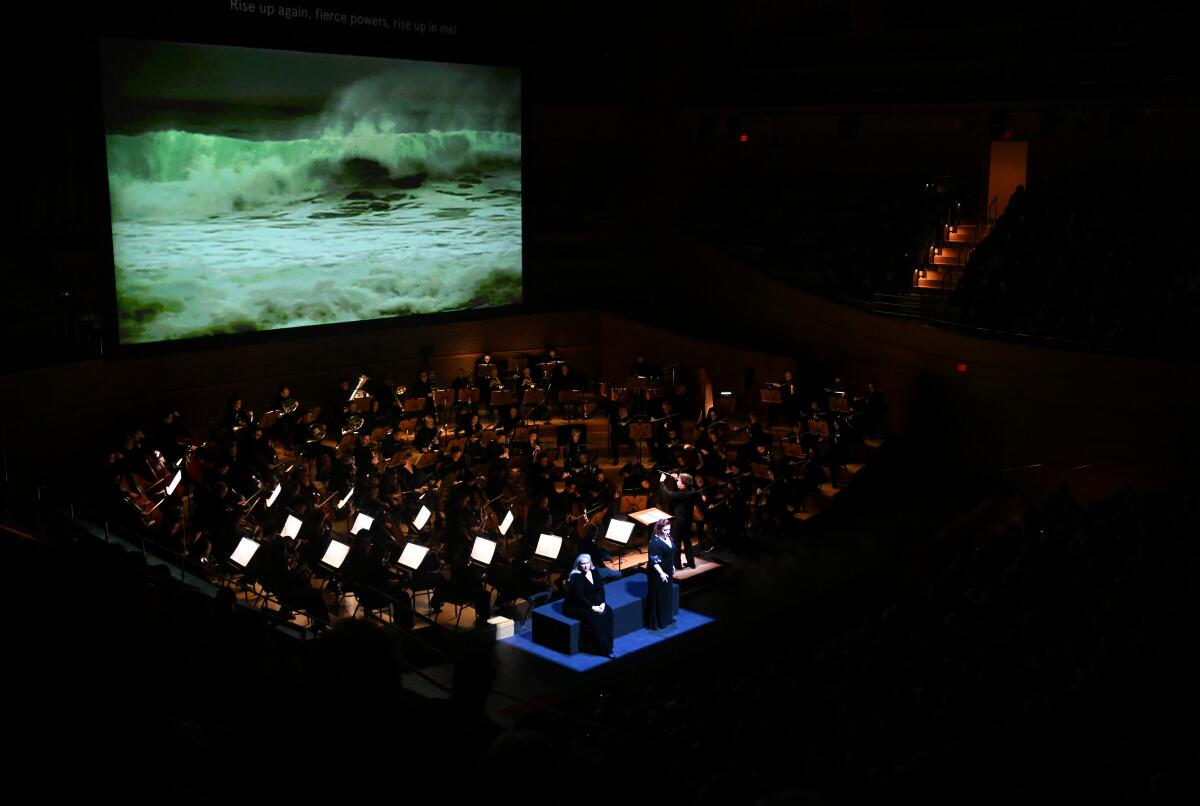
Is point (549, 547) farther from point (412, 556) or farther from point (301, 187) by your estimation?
point (301, 187)

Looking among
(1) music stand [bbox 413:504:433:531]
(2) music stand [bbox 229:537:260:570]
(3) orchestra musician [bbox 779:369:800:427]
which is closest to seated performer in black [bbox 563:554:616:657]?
(1) music stand [bbox 413:504:433:531]

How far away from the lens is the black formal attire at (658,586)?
1387 centimetres

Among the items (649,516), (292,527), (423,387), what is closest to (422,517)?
(292,527)

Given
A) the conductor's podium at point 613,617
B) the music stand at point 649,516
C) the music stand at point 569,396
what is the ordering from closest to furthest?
the conductor's podium at point 613,617
the music stand at point 649,516
the music stand at point 569,396

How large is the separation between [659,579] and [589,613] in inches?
44.9

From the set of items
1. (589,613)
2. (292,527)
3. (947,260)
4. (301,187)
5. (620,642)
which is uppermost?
(301,187)

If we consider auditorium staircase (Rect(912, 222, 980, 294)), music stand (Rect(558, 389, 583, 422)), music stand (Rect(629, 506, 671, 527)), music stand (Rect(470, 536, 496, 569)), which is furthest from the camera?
auditorium staircase (Rect(912, 222, 980, 294))

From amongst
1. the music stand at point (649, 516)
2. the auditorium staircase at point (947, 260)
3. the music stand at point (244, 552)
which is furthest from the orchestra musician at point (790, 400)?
the music stand at point (244, 552)

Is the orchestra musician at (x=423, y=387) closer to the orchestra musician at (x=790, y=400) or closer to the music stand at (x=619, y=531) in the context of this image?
the music stand at (x=619, y=531)

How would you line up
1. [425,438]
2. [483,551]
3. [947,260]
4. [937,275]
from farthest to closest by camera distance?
[947,260] → [937,275] → [425,438] → [483,551]

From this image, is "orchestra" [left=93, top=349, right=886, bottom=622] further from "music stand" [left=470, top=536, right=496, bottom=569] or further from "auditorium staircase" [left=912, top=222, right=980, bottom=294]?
"auditorium staircase" [left=912, top=222, right=980, bottom=294]

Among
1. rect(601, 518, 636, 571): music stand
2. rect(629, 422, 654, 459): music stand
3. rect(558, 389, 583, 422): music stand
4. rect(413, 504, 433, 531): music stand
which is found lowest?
rect(601, 518, 636, 571): music stand

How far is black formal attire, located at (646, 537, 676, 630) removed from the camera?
Result: 13.9 m

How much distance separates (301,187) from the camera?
62.3 feet
